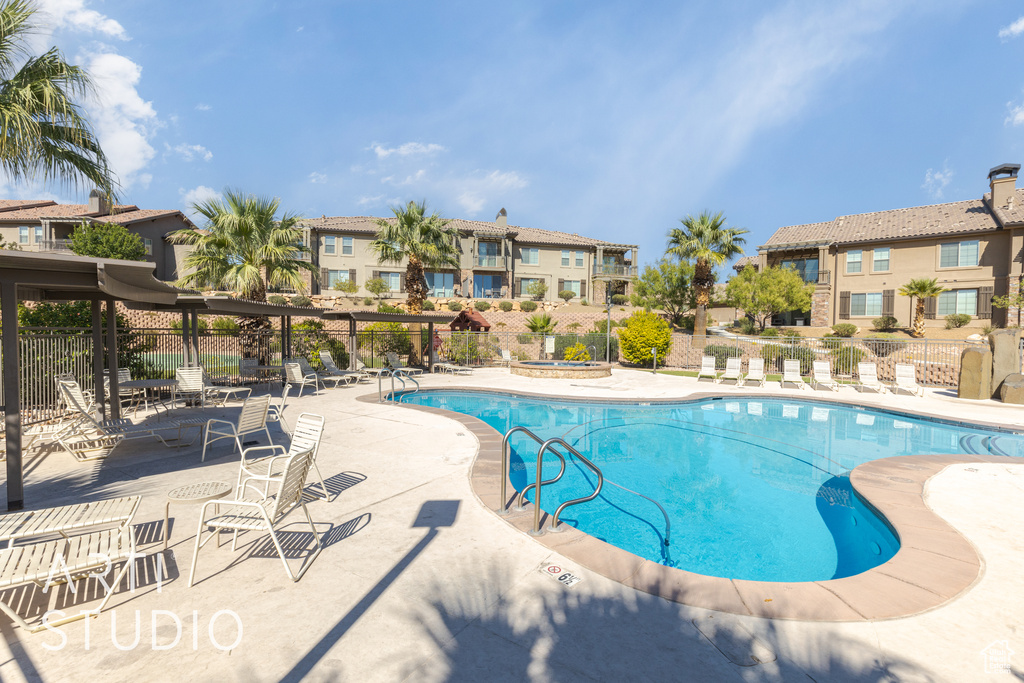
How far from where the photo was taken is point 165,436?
7832 millimetres

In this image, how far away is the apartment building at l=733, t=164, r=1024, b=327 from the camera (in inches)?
970

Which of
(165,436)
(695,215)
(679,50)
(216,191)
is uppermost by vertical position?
(679,50)

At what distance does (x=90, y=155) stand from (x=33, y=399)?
4816mm

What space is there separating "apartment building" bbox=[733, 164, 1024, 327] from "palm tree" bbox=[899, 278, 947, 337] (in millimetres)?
944

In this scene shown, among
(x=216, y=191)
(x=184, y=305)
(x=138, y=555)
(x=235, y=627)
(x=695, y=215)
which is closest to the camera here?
(x=235, y=627)

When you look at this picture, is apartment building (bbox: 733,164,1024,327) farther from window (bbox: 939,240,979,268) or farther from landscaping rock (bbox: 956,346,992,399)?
landscaping rock (bbox: 956,346,992,399)

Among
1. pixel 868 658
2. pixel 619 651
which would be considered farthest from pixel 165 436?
pixel 868 658

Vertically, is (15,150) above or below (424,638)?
above

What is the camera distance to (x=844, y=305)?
29.2 m

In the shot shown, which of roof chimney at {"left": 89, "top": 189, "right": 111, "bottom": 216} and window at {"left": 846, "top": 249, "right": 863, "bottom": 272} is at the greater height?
roof chimney at {"left": 89, "top": 189, "right": 111, "bottom": 216}

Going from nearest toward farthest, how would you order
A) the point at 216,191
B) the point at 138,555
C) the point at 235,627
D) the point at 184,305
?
the point at 235,627
the point at 138,555
the point at 184,305
the point at 216,191

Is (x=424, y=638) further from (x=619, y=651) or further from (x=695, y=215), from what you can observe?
(x=695, y=215)

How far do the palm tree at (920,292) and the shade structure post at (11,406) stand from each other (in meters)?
34.5

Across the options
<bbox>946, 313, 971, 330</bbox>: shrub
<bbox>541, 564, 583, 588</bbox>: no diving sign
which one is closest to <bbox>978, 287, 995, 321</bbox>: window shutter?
<bbox>946, 313, 971, 330</bbox>: shrub
